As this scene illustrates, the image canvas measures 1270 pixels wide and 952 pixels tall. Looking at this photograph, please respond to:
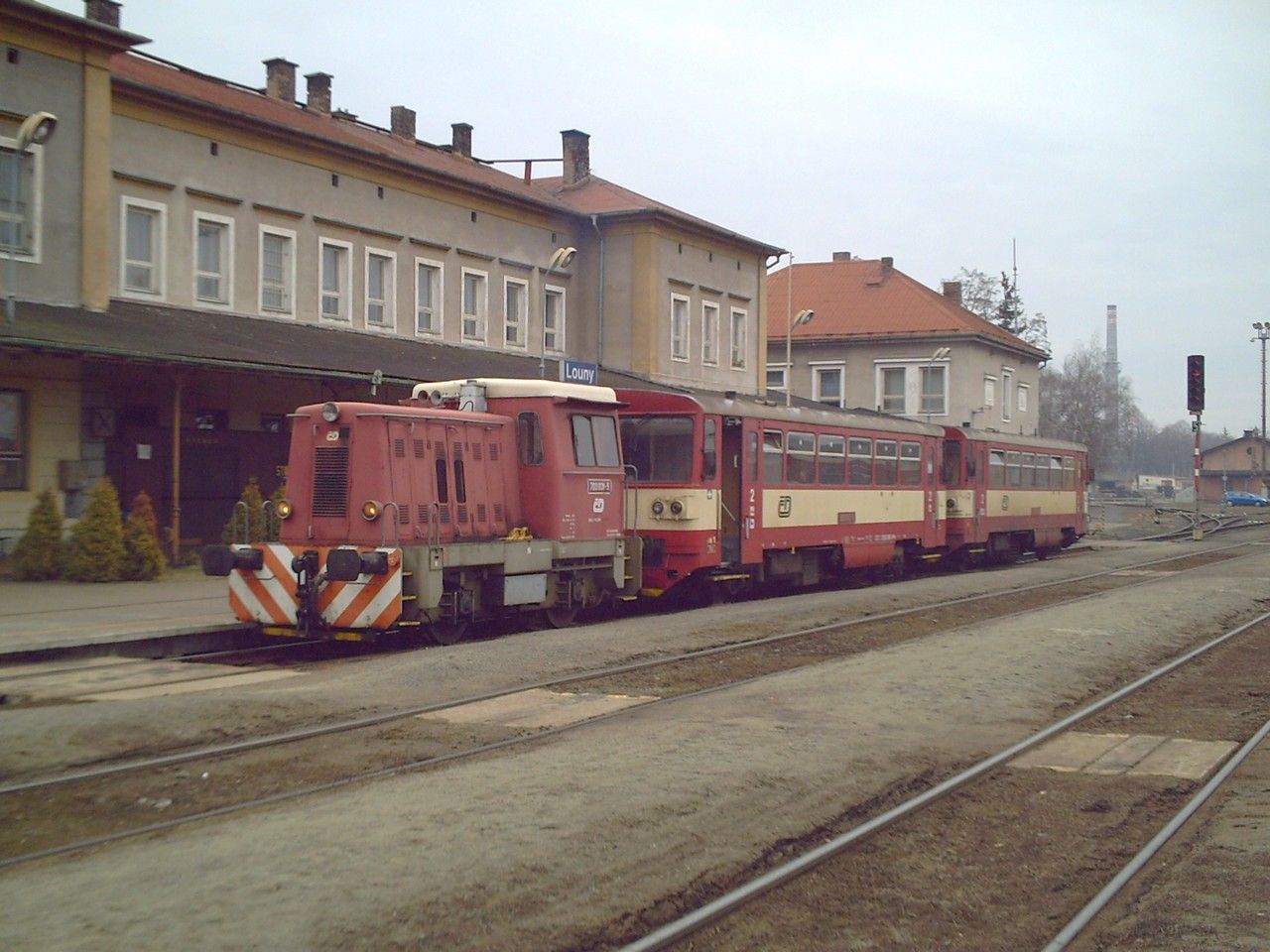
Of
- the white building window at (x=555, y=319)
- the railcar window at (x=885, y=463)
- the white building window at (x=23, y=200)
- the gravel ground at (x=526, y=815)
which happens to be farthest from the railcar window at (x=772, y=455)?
the white building window at (x=555, y=319)

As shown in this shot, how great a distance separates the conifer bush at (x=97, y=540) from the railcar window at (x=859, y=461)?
41.8 feet

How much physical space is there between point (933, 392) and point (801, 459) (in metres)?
35.2

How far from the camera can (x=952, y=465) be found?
29969 mm

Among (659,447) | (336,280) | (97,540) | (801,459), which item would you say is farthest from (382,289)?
(659,447)

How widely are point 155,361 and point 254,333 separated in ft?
17.2

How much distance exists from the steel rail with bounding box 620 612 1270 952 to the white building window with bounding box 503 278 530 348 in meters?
23.9

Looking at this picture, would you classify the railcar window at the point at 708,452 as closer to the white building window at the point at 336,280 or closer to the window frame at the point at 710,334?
the white building window at the point at 336,280

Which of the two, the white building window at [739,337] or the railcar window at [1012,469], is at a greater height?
the white building window at [739,337]

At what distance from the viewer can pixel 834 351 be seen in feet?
189

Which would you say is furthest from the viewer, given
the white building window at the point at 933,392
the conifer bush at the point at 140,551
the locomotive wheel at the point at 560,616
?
the white building window at the point at 933,392

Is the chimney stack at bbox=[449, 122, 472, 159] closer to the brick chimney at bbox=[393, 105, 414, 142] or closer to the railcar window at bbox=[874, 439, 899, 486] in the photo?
the brick chimney at bbox=[393, 105, 414, 142]

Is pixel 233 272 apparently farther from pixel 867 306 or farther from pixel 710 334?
pixel 867 306

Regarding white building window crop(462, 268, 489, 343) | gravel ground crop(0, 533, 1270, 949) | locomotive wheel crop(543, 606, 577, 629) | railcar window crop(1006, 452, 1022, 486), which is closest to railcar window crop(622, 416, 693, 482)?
locomotive wheel crop(543, 606, 577, 629)

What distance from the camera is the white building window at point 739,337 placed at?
41.3 metres
